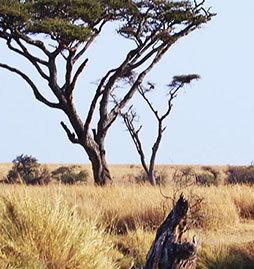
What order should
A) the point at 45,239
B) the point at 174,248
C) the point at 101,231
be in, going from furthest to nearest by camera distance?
the point at 101,231, the point at 45,239, the point at 174,248

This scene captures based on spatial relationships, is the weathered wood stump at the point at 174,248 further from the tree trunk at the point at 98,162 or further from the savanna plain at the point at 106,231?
the tree trunk at the point at 98,162

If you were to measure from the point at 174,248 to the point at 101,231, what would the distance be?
1.65 metres

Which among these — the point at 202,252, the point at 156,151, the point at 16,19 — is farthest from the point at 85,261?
the point at 156,151

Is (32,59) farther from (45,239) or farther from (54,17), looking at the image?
(45,239)

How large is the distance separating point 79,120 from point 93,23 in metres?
3.14

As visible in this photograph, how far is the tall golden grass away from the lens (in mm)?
6125

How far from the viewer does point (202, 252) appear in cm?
785

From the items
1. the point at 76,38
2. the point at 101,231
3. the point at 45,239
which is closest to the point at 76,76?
the point at 76,38

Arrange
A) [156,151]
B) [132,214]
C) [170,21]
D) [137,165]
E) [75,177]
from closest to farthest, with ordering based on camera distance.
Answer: [132,214] < [170,21] < [156,151] < [75,177] < [137,165]

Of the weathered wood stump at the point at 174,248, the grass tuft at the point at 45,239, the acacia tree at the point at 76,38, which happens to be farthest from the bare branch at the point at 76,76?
the weathered wood stump at the point at 174,248

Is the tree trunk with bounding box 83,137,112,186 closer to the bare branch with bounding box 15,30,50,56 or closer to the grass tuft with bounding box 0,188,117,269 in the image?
the bare branch with bounding box 15,30,50,56

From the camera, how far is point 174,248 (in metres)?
4.87

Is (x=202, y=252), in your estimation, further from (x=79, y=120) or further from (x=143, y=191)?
(x=79, y=120)

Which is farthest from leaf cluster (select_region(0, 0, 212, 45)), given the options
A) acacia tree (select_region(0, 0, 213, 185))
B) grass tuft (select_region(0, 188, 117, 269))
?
grass tuft (select_region(0, 188, 117, 269))
